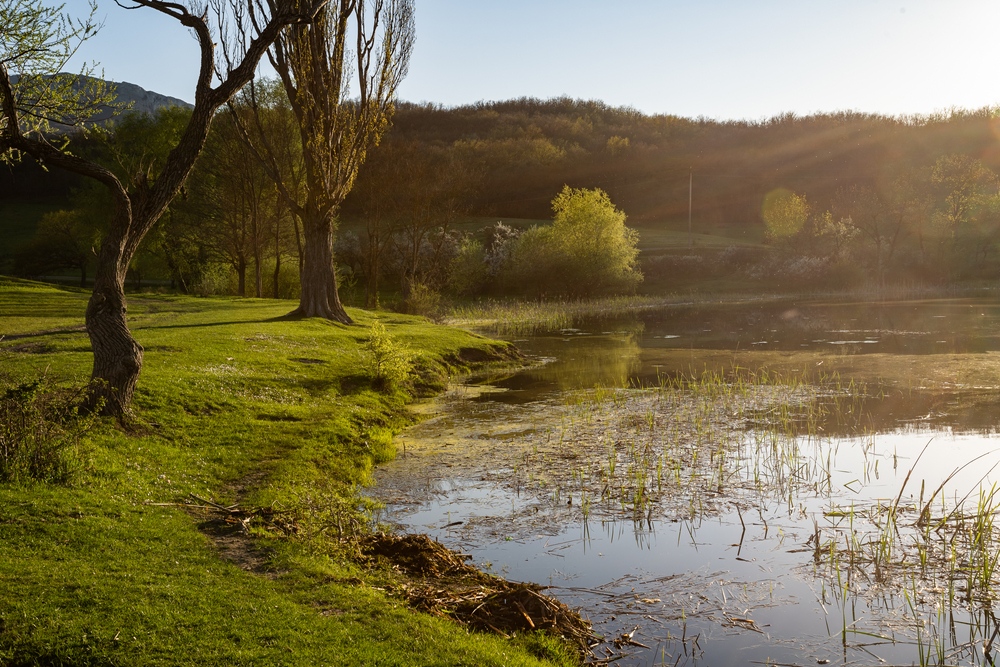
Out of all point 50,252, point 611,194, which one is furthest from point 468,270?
point 611,194

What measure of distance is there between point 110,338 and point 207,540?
5320mm

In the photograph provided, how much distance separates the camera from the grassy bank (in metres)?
5.31

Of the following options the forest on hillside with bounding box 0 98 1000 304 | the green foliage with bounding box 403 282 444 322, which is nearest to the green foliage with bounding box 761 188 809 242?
the forest on hillside with bounding box 0 98 1000 304

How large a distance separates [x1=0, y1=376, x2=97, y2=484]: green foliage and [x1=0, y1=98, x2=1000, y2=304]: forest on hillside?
35542mm

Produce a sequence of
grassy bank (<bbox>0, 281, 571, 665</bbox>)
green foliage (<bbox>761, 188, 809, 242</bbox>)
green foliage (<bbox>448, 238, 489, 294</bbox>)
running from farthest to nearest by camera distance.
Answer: green foliage (<bbox>761, 188, 809, 242</bbox>)
green foliage (<bbox>448, 238, 489, 294</bbox>)
grassy bank (<bbox>0, 281, 571, 665</bbox>)

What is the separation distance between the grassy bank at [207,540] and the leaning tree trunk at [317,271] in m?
10.6

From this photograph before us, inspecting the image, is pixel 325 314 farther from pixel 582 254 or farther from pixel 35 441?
pixel 582 254

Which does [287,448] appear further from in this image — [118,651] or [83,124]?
[83,124]

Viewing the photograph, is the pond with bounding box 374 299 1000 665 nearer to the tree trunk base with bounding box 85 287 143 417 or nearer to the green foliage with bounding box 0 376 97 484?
the green foliage with bounding box 0 376 97 484

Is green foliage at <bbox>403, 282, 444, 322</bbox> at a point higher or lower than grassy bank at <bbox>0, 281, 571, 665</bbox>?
higher

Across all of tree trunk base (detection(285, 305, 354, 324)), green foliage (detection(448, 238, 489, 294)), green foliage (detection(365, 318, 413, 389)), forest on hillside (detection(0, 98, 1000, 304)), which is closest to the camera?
green foliage (detection(365, 318, 413, 389))

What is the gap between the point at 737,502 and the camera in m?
9.85

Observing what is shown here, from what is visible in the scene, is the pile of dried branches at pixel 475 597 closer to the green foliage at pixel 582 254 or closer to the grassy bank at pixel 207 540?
the grassy bank at pixel 207 540

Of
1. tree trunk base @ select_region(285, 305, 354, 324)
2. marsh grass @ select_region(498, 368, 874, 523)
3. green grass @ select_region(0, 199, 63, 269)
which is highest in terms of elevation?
green grass @ select_region(0, 199, 63, 269)
